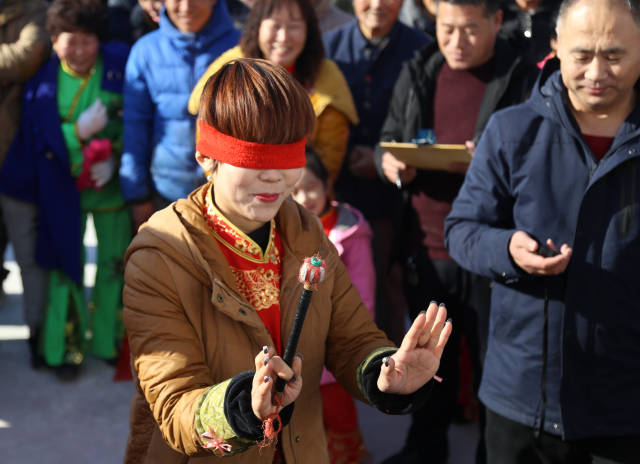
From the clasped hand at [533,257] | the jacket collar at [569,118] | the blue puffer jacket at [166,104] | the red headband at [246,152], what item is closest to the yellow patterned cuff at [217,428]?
the red headband at [246,152]

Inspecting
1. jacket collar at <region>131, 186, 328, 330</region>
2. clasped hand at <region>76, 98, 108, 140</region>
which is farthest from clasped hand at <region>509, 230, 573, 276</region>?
clasped hand at <region>76, 98, 108, 140</region>

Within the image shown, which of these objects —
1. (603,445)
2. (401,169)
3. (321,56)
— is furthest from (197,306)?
(321,56)

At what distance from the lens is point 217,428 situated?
1660 millimetres

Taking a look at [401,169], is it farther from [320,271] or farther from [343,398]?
[320,271]

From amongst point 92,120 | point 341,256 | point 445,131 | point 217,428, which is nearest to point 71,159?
point 92,120

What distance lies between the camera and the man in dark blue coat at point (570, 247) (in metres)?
2.33

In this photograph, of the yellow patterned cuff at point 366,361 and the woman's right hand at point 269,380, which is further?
the yellow patterned cuff at point 366,361

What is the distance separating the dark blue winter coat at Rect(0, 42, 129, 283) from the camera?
4211mm

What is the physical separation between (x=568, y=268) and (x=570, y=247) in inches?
2.6

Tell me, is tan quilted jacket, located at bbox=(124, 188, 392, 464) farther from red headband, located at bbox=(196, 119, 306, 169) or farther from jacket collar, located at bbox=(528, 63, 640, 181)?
jacket collar, located at bbox=(528, 63, 640, 181)

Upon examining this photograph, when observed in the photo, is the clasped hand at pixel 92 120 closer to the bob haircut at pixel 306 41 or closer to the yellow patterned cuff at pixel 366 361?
the bob haircut at pixel 306 41

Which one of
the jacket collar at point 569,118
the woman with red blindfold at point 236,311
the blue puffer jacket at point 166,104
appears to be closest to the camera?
the woman with red blindfold at point 236,311

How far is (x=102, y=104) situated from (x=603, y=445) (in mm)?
3092

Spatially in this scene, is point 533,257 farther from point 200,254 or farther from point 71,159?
point 71,159
